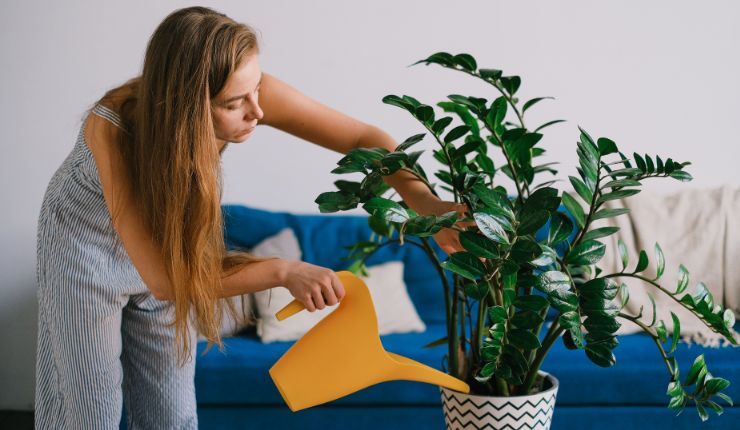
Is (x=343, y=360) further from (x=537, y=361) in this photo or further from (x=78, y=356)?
Answer: (x=78, y=356)

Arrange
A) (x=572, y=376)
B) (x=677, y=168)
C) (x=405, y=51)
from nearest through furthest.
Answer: (x=677, y=168)
(x=572, y=376)
(x=405, y=51)

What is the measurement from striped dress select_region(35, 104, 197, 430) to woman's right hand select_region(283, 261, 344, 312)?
436 mm

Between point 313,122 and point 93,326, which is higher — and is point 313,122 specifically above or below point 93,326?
above

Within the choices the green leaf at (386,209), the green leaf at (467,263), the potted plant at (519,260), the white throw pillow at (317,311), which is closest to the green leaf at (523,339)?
the potted plant at (519,260)

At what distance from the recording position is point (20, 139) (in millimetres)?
2936

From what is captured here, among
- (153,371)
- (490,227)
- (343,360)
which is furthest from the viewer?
(153,371)

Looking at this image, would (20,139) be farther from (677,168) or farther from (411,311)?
(677,168)

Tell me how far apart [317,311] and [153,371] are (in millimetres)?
982

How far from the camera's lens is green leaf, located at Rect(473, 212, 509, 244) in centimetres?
98

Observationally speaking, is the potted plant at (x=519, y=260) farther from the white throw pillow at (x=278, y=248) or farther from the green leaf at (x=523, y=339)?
the white throw pillow at (x=278, y=248)

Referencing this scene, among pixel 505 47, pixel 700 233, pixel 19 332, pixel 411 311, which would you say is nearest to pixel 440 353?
pixel 411 311

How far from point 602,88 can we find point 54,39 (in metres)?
2.01

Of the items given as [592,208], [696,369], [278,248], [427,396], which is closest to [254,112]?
[592,208]

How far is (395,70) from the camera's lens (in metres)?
2.91
